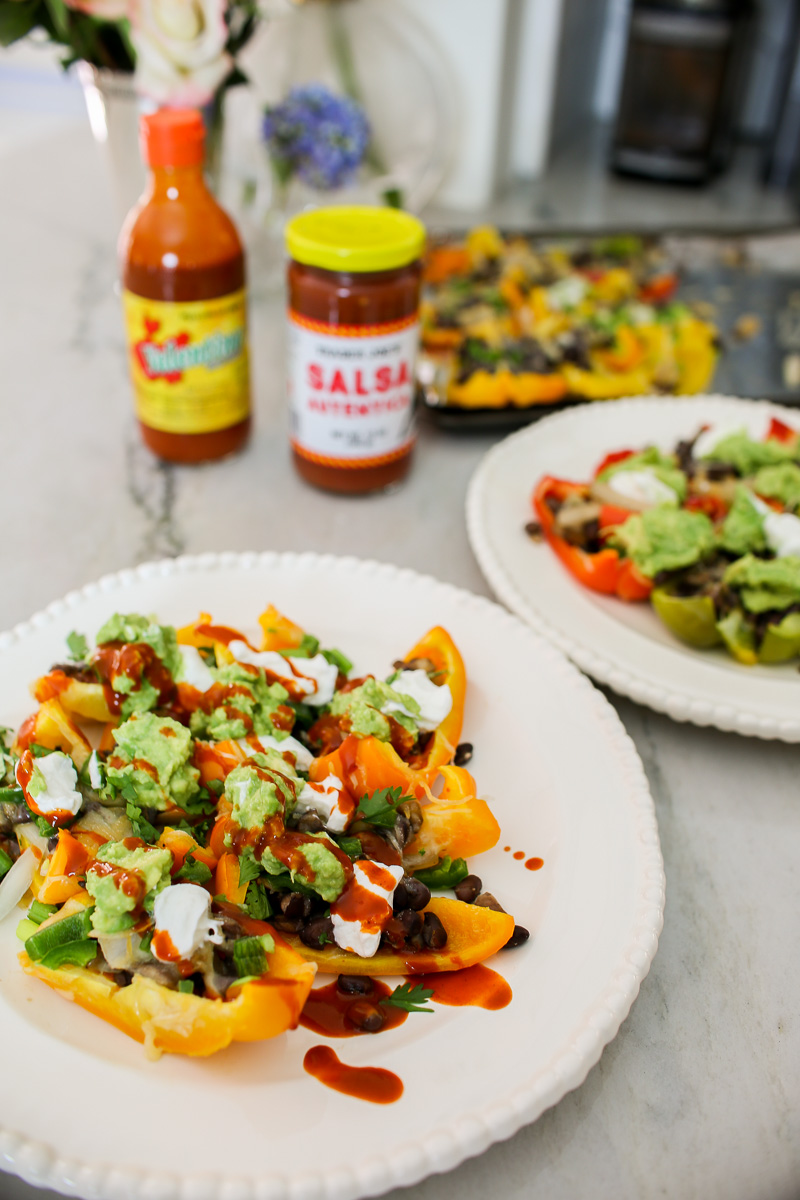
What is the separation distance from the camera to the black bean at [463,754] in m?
0.90

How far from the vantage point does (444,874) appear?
0.79 m

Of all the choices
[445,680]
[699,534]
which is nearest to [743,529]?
[699,534]

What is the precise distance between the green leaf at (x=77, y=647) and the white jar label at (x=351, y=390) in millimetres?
470

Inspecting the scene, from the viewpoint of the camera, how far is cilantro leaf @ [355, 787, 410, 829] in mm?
774

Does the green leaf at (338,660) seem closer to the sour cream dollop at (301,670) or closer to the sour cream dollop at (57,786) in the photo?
the sour cream dollop at (301,670)

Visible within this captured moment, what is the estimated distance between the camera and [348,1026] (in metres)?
0.69

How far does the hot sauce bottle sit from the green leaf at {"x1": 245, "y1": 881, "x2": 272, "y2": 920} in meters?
0.75

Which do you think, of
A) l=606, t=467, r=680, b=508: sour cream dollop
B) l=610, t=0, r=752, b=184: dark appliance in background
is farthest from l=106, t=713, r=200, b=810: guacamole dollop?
l=610, t=0, r=752, b=184: dark appliance in background

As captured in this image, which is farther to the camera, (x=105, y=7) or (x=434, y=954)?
(x=105, y=7)

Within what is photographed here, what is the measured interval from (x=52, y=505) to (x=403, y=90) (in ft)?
4.48

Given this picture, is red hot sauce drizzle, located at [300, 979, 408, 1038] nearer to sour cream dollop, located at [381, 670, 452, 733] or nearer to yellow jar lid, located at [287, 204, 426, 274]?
sour cream dollop, located at [381, 670, 452, 733]

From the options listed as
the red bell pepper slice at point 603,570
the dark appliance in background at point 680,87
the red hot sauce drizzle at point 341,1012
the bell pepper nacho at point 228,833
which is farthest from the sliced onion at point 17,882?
the dark appliance in background at point 680,87

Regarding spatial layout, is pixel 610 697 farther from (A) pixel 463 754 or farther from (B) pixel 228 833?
(B) pixel 228 833

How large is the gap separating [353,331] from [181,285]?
220 millimetres
